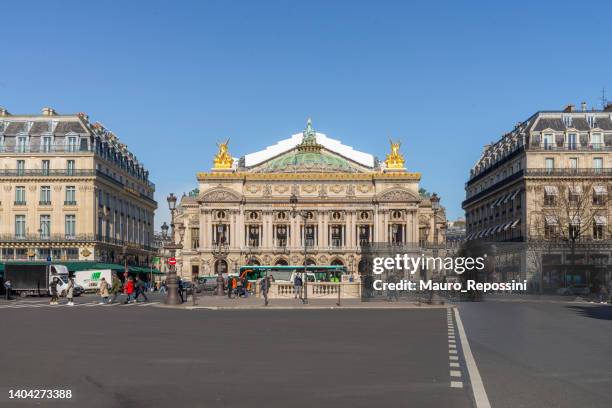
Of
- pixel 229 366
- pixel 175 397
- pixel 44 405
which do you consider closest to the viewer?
pixel 44 405

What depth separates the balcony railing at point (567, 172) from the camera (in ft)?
285

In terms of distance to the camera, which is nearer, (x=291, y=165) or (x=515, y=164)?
(x=515, y=164)

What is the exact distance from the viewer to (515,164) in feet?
305

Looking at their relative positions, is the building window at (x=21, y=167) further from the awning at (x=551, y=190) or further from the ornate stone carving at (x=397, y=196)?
the awning at (x=551, y=190)

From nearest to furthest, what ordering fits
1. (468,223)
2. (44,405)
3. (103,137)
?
(44,405)
(103,137)
(468,223)

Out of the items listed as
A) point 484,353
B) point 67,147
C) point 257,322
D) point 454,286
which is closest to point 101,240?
point 67,147

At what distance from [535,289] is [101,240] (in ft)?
172

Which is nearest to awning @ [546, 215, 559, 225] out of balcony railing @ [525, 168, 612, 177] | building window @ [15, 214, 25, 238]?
balcony railing @ [525, 168, 612, 177]

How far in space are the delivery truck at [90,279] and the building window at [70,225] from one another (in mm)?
13453

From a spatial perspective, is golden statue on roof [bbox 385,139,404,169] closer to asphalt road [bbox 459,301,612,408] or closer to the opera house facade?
the opera house facade

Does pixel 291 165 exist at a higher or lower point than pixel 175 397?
higher

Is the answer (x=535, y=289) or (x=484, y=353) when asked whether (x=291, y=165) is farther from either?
(x=484, y=353)

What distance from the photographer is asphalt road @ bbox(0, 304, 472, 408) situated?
40.2ft

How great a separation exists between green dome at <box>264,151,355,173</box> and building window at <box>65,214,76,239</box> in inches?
1896
